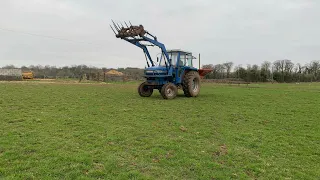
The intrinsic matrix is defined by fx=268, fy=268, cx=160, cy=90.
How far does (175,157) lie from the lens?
541 cm

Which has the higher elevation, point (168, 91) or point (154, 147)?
point (168, 91)

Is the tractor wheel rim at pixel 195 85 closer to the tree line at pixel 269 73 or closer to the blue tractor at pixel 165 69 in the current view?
the blue tractor at pixel 165 69

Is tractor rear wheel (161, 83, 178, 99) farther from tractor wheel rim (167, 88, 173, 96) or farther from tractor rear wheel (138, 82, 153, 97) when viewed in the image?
tractor rear wheel (138, 82, 153, 97)

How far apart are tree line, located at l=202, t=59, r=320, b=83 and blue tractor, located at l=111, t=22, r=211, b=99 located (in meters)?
36.9

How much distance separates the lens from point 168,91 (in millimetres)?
15977

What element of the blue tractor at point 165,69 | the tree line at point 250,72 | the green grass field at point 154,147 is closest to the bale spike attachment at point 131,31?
the blue tractor at point 165,69

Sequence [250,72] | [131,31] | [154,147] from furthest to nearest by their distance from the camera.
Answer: [250,72] < [131,31] < [154,147]

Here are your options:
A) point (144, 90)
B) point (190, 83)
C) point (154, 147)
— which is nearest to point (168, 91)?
point (190, 83)

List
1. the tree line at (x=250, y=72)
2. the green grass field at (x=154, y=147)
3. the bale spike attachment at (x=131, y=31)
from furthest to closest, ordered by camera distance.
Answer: the tree line at (x=250, y=72) → the bale spike attachment at (x=131, y=31) → the green grass field at (x=154, y=147)

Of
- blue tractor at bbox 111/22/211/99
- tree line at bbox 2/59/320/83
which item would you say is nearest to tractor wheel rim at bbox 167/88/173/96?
blue tractor at bbox 111/22/211/99

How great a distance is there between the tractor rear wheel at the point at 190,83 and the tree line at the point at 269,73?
117ft

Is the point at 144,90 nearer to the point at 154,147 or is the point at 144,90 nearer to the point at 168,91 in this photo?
the point at 168,91

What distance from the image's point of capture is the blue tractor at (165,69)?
617 inches

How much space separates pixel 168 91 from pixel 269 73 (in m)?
62.9
